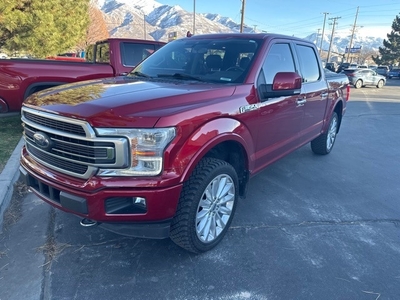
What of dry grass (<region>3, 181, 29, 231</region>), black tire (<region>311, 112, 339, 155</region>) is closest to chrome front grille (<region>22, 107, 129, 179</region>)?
dry grass (<region>3, 181, 29, 231</region>)

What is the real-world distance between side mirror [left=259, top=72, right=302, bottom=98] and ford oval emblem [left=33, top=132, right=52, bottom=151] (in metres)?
2.03

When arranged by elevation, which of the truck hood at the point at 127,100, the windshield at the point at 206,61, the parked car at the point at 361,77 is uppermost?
the windshield at the point at 206,61

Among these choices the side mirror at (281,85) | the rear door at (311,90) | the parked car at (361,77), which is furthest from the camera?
the parked car at (361,77)

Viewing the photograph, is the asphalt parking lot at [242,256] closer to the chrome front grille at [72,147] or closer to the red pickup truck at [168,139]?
the red pickup truck at [168,139]

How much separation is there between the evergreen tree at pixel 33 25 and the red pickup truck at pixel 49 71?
13.6 feet

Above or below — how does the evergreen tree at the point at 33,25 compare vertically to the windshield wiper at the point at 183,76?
above

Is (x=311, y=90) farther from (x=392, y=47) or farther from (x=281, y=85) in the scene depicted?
(x=392, y=47)

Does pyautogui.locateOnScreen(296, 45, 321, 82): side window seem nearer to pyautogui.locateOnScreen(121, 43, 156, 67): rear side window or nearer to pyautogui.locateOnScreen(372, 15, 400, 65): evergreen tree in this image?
pyautogui.locateOnScreen(121, 43, 156, 67): rear side window

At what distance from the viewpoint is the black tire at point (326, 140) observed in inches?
229

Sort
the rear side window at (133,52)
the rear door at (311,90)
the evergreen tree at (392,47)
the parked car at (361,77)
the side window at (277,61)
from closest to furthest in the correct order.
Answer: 1. the side window at (277,61)
2. the rear door at (311,90)
3. the rear side window at (133,52)
4. the parked car at (361,77)
5. the evergreen tree at (392,47)

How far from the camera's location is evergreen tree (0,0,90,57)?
29.6ft

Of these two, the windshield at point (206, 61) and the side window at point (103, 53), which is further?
the side window at point (103, 53)

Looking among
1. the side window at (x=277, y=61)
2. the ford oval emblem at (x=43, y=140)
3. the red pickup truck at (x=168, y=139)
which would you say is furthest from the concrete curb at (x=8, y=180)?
the side window at (x=277, y=61)

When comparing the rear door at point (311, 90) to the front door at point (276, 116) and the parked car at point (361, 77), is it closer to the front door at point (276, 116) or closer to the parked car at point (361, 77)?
the front door at point (276, 116)
